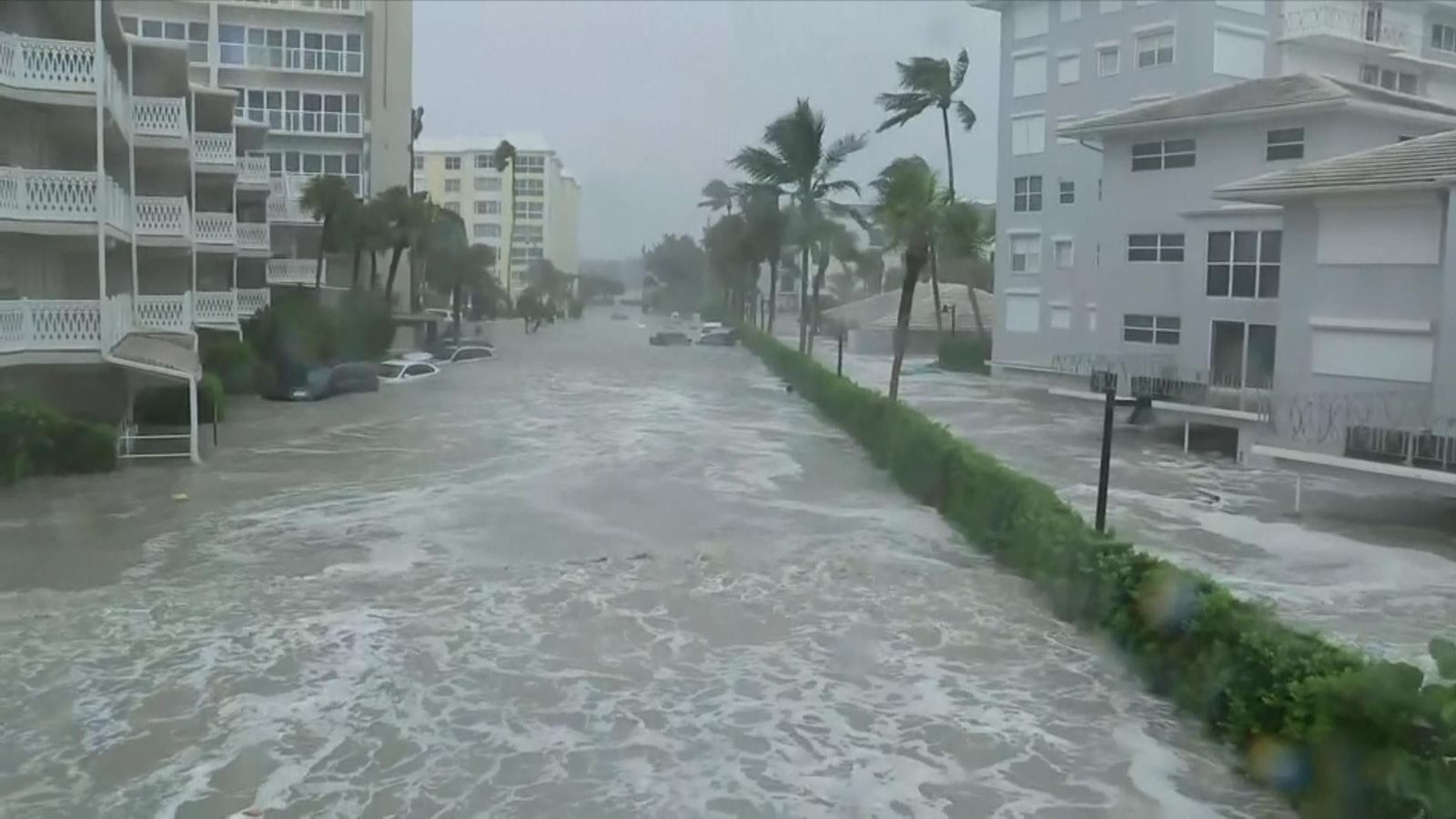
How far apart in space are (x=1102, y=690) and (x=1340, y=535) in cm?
992

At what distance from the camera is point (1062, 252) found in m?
45.1

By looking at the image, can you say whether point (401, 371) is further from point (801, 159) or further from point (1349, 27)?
point (1349, 27)

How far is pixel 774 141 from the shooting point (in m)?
43.5

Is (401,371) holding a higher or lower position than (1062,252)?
lower

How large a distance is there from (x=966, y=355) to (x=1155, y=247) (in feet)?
63.2

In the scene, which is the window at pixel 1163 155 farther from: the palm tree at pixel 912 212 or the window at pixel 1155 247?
the palm tree at pixel 912 212

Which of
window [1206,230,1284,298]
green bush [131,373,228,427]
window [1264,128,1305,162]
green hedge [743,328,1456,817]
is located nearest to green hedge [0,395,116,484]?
green bush [131,373,228,427]

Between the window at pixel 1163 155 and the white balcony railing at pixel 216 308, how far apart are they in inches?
935

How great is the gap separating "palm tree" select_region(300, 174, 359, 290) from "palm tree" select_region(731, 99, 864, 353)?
43.0 ft

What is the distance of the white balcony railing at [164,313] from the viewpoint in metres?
28.1

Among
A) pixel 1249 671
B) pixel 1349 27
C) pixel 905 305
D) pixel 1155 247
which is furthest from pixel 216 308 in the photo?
pixel 1349 27

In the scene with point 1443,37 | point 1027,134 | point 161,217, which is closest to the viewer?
point 161,217

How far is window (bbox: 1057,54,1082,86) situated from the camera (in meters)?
44.3

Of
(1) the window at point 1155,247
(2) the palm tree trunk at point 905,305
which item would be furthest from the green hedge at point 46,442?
(1) the window at point 1155,247
